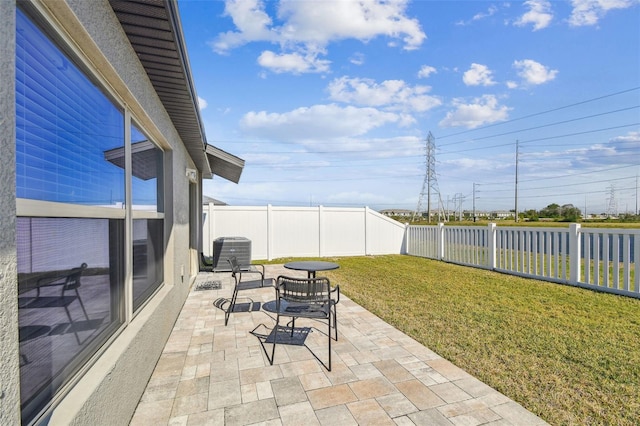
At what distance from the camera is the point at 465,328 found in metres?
4.41

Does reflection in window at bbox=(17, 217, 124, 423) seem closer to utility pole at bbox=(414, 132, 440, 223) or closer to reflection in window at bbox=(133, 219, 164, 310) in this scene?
reflection in window at bbox=(133, 219, 164, 310)

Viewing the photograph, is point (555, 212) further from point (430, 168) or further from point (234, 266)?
point (234, 266)

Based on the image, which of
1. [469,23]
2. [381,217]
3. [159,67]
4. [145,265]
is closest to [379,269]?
[381,217]

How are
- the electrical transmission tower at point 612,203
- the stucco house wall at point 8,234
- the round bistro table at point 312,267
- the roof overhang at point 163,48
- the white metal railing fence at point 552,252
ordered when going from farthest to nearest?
the electrical transmission tower at point 612,203 → the white metal railing fence at point 552,252 → the round bistro table at point 312,267 → the roof overhang at point 163,48 → the stucco house wall at point 8,234

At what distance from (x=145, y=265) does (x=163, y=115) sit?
181 cm

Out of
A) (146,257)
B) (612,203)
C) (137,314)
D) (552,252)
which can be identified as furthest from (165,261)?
(612,203)

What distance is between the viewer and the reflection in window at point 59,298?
131 centimetres

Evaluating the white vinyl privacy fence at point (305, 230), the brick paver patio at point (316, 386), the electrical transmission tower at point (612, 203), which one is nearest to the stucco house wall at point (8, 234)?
the brick paver patio at point (316, 386)

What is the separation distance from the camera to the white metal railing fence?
6086 mm

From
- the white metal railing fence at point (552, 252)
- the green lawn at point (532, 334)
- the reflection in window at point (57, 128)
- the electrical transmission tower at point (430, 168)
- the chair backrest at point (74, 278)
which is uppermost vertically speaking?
the electrical transmission tower at point (430, 168)

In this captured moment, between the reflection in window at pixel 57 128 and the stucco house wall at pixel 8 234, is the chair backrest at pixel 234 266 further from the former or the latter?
the stucco house wall at pixel 8 234

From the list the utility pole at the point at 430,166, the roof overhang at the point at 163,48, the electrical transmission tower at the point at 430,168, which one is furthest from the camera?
the utility pole at the point at 430,166

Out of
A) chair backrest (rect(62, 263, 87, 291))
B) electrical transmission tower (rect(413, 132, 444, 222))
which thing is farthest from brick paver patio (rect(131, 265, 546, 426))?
electrical transmission tower (rect(413, 132, 444, 222))

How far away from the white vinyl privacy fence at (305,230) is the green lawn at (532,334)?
Result: 447 cm
